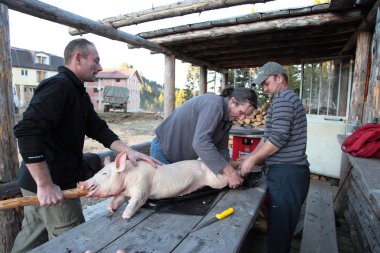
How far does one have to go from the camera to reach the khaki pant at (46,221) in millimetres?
2033

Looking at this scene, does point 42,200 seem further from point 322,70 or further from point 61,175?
point 322,70

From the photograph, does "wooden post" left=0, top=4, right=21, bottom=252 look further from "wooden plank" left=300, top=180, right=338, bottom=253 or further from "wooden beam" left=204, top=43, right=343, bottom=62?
"wooden beam" left=204, top=43, right=343, bottom=62

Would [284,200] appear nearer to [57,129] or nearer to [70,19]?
[57,129]

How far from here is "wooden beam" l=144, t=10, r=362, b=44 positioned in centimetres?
420

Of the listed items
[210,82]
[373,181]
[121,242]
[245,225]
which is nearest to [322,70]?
[373,181]

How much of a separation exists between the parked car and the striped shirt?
24.5 m

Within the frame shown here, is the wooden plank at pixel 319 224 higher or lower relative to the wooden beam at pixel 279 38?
lower

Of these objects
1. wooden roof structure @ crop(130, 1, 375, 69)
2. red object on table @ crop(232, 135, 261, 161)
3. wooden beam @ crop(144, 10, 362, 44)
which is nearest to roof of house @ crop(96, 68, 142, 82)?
wooden roof structure @ crop(130, 1, 375, 69)

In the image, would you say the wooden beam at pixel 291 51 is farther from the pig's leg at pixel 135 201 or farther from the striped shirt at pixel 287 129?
the pig's leg at pixel 135 201

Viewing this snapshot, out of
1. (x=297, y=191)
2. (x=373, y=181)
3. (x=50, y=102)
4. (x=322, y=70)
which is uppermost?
(x=322, y=70)

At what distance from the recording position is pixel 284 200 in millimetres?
2320

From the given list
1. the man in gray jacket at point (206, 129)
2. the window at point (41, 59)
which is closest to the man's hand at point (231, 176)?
the man in gray jacket at point (206, 129)

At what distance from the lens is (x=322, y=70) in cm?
734

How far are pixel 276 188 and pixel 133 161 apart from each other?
4.21 ft
